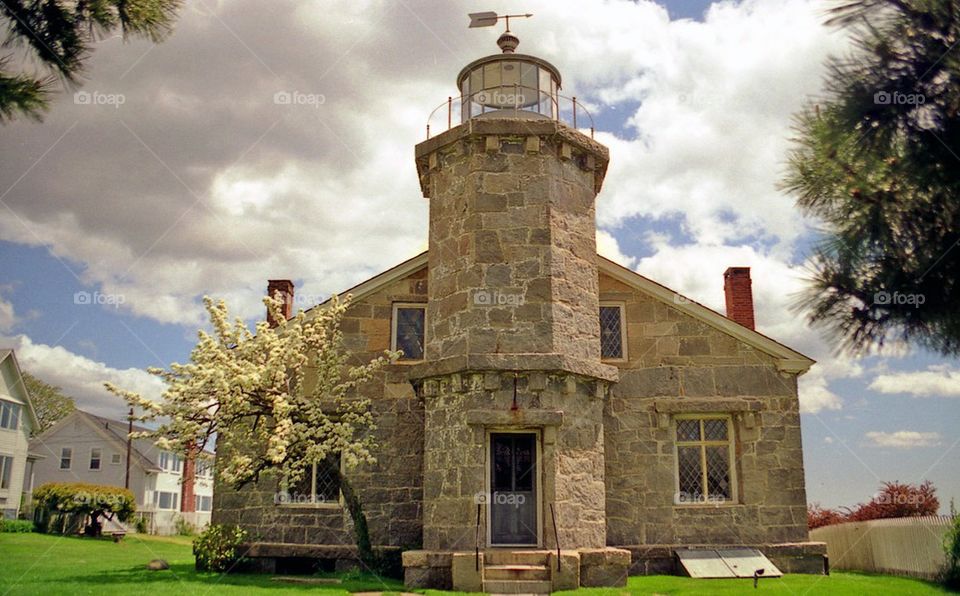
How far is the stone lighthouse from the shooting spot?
12797 mm

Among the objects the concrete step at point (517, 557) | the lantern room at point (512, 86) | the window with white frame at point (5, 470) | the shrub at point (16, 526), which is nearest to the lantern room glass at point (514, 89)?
the lantern room at point (512, 86)

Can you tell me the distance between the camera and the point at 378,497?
1542 centimetres

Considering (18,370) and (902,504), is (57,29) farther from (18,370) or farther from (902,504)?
(18,370)

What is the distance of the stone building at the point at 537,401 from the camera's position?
12977mm

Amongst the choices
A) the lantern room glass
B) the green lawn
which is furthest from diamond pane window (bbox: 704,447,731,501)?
the lantern room glass

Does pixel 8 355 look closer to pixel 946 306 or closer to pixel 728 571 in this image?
pixel 728 571

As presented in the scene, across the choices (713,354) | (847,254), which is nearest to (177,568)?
(713,354)

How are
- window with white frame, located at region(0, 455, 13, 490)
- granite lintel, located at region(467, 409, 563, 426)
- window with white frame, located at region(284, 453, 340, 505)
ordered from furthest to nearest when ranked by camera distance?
1. window with white frame, located at region(0, 455, 13, 490)
2. window with white frame, located at region(284, 453, 340, 505)
3. granite lintel, located at region(467, 409, 563, 426)

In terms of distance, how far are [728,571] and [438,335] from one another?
672 cm

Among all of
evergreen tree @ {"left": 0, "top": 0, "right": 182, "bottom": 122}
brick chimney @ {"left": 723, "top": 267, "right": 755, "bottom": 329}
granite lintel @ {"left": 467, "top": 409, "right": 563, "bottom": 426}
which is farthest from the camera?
brick chimney @ {"left": 723, "top": 267, "right": 755, "bottom": 329}

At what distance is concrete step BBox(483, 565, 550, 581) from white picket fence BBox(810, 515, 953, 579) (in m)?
7.17

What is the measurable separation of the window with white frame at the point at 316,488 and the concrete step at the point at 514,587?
15.7 feet

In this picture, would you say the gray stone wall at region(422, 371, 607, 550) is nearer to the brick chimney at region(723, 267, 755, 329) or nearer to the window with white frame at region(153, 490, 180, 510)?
the brick chimney at region(723, 267, 755, 329)

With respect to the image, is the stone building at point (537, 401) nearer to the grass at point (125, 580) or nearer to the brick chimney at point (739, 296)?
the brick chimney at point (739, 296)
